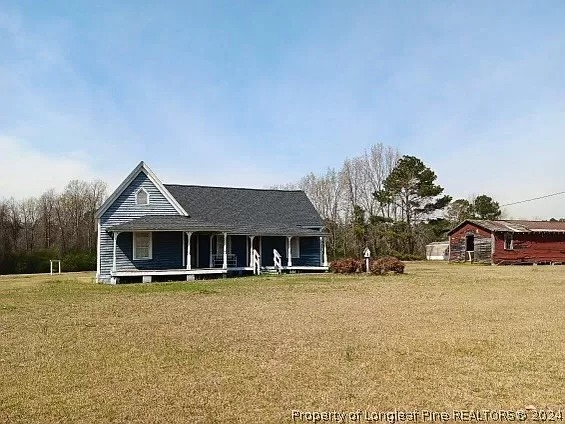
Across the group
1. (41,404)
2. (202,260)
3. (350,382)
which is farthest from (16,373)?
(202,260)

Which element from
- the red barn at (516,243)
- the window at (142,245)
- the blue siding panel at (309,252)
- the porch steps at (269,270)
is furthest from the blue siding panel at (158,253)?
the red barn at (516,243)

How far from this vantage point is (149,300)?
712 inches

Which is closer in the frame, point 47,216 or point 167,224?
point 167,224

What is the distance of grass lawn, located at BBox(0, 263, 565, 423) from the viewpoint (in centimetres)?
617

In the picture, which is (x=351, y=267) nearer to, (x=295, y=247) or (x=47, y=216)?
(x=295, y=247)

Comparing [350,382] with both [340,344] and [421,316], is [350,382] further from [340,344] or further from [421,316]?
[421,316]

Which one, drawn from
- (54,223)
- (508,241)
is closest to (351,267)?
(508,241)

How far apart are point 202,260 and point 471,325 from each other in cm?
2229

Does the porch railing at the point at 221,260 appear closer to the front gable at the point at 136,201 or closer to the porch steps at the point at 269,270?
the porch steps at the point at 269,270

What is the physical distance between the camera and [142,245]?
97.8ft

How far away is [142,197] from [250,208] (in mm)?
8171

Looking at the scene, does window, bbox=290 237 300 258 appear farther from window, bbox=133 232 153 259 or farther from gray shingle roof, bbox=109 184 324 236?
window, bbox=133 232 153 259

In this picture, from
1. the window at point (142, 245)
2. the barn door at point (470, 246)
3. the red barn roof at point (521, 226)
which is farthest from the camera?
the barn door at point (470, 246)

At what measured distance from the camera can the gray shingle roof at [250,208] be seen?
111 feet
